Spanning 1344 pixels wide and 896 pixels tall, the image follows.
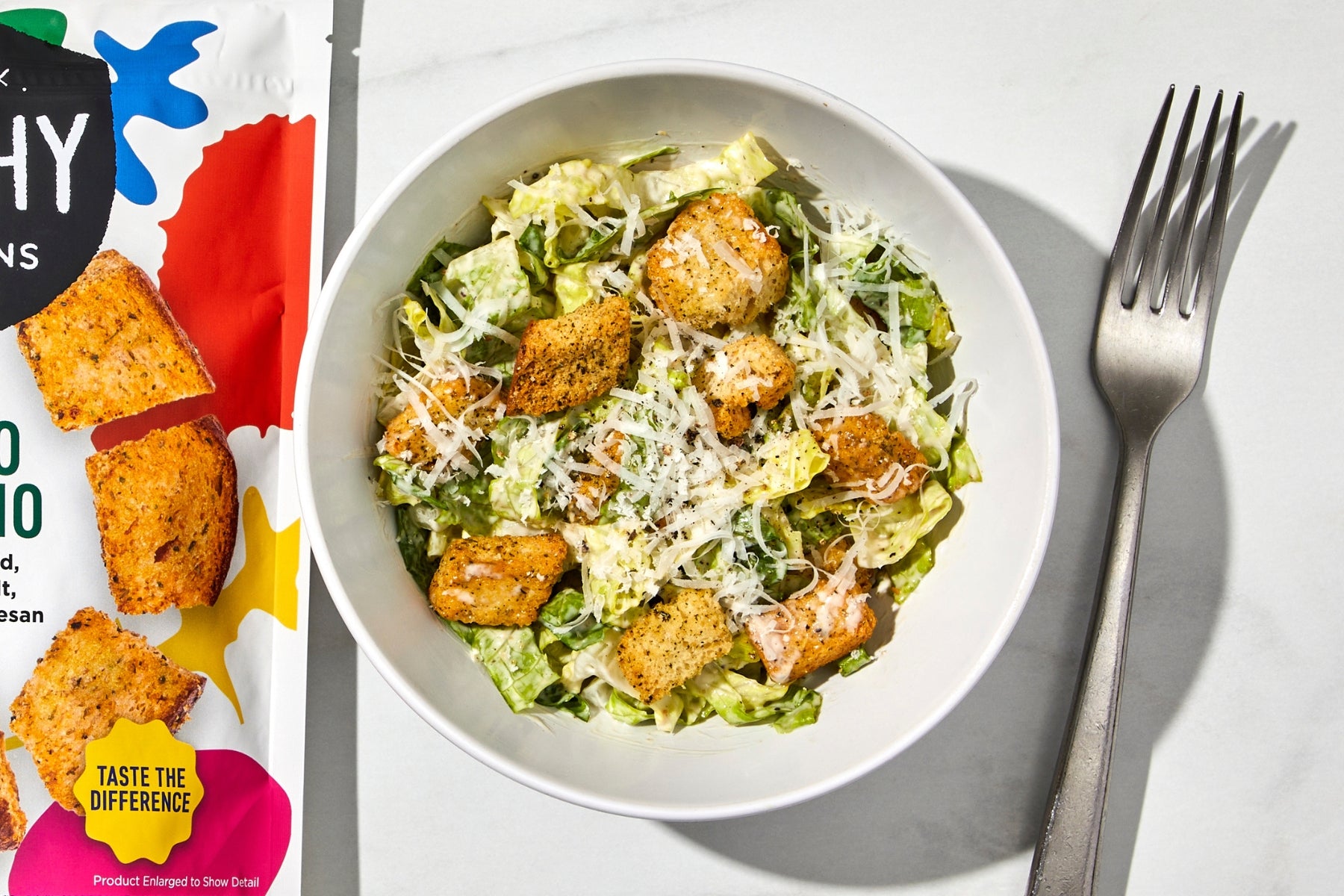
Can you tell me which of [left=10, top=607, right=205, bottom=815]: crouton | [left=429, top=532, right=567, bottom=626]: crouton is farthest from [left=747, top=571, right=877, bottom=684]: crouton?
[left=10, top=607, right=205, bottom=815]: crouton

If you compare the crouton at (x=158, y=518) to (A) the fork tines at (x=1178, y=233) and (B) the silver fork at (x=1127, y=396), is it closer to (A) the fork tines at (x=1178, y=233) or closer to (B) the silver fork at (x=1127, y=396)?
(B) the silver fork at (x=1127, y=396)

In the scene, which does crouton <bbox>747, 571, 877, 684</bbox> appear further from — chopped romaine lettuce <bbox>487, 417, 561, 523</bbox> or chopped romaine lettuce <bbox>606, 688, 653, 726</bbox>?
chopped romaine lettuce <bbox>487, 417, 561, 523</bbox>

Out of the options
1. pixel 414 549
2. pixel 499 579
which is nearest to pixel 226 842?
pixel 414 549

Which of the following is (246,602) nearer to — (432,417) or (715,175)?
(432,417)

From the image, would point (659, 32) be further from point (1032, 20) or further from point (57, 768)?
point (57, 768)

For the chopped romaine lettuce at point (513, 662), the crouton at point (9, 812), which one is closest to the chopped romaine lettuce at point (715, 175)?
the chopped romaine lettuce at point (513, 662)

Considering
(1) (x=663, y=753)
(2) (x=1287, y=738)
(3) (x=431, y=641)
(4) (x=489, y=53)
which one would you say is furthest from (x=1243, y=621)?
(4) (x=489, y=53)
